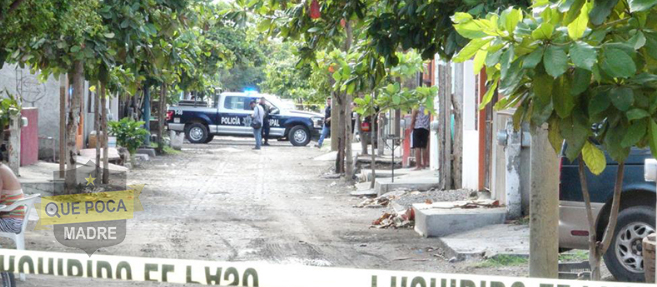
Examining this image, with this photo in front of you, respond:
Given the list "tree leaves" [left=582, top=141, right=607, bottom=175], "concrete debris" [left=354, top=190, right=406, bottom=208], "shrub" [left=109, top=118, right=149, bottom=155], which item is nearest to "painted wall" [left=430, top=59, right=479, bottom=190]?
"concrete debris" [left=354, top=190, right=406, bottom=208]

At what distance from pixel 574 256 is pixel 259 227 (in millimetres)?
4497

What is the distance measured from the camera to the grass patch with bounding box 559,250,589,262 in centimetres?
939

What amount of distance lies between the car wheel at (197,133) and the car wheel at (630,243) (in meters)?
28.7

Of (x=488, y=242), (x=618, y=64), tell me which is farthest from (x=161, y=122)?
(x=618, y=64)

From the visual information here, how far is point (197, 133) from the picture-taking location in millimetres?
36312

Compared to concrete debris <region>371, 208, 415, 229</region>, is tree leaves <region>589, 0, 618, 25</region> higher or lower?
higher

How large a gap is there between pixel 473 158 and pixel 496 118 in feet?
5.97

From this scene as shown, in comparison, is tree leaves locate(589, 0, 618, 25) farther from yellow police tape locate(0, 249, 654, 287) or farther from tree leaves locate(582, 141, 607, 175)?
yellow police tape locate(0, 249, 654, 287)

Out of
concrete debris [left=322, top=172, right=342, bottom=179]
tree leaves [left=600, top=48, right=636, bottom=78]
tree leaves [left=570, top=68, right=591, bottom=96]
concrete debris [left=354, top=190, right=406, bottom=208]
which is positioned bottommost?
concrete debris [left=354, top=190, right=406, bottom=208]

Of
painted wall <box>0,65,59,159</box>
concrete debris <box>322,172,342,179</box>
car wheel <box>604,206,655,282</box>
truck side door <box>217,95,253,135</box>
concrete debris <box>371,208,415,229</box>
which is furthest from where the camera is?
truck side door <box>217,95,253,135</box>

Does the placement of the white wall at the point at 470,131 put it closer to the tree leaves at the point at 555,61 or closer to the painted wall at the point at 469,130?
the painted wall at the point at 469,130

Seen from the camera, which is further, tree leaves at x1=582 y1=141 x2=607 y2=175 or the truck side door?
the truck side door

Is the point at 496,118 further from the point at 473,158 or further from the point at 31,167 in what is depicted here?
the point at 31,167

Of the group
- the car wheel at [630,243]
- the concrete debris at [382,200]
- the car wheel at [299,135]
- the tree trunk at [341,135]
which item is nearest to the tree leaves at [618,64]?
the car wheel at [630,243]
